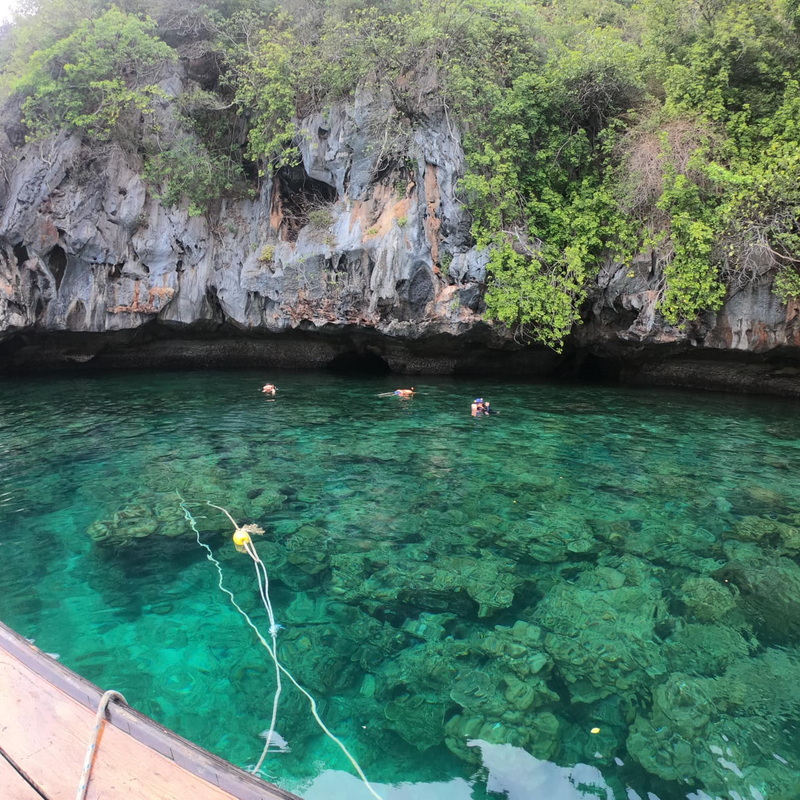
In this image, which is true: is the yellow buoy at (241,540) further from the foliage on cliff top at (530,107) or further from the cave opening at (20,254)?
the cave opening at (20,254)

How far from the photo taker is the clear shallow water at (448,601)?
3146mm

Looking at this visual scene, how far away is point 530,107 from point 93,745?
15.2 meters

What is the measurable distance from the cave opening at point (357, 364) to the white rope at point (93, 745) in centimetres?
1709

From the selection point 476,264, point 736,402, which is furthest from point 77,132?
point 736,402

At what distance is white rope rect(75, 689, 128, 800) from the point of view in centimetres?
195

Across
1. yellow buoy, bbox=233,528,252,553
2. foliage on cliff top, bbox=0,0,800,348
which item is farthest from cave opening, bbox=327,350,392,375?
yellow buoy, bbox=233,528,252,553

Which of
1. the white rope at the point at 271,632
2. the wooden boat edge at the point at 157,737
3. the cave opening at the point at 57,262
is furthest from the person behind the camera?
the cave opening at the point at 57,262

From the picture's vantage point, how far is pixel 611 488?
7.25 metres

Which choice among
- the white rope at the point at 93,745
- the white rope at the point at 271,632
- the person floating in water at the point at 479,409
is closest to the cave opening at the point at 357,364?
the person floating in water at the point at 479,409

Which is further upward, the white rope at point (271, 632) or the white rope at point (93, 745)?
the white rope at point (93, 745)

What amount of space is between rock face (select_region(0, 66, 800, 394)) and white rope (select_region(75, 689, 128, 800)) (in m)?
12.9

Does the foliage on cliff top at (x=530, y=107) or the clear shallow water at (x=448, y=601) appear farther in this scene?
A: the foliage on cliff top at (x=530, y=107)

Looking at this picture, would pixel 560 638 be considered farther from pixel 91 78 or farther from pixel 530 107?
pixel 91 78

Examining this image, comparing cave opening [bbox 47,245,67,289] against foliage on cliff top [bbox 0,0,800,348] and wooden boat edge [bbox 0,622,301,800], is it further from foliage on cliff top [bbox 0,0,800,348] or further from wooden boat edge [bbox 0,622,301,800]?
wooden boat edge [bbox 0,622,301,800]
